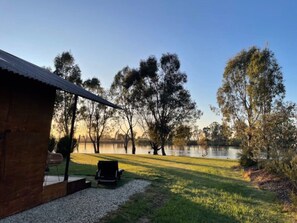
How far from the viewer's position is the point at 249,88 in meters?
19.8

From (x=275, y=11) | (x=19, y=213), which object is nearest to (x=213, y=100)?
(x=275, y=11)

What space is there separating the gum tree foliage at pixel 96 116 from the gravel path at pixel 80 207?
25.0 m

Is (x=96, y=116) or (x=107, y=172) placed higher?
(x=96, y=116)

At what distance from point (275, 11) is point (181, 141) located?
20878mm

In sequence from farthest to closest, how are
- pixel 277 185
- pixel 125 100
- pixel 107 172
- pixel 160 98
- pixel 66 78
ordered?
pixel 125 100 < pixel 160 98 < pixel 66 78 < pixel 277 185 < pixel 107 172

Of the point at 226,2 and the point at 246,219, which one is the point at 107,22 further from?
the point at 246,219

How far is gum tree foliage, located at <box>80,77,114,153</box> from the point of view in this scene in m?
32.1

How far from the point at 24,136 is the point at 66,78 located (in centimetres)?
2286

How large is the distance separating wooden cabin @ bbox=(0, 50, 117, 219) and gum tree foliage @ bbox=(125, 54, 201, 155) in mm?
24652

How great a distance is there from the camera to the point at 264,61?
1948 centimetres

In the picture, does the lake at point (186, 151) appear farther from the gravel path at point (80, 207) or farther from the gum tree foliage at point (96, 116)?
the gravel path at point (80, 207)

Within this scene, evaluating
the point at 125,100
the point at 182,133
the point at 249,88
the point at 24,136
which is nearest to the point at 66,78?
the point at 125,100

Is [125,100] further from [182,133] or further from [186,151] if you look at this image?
[186,151]

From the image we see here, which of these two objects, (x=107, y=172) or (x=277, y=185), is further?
(x=277, y=185)
